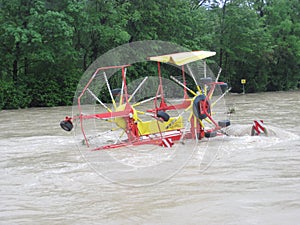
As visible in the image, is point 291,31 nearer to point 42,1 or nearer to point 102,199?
point 42,1

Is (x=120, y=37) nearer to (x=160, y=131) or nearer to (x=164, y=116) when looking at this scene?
(x=160, y=131)

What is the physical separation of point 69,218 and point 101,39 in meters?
26.4

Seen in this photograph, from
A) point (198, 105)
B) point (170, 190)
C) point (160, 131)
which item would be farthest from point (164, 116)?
point (170, 190)

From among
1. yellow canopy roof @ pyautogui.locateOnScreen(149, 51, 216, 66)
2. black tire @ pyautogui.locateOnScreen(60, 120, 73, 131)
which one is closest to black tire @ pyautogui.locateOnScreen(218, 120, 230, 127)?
yellow canopy roof @ pyautogui.locateOnScreen(149, 51, 216, 66)

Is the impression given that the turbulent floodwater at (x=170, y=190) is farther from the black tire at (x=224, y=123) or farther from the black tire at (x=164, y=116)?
the black tire at (x=164, y=116)

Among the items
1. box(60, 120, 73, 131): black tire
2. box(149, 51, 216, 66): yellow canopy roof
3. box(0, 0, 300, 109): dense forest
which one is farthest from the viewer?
box(0, 0, 300, 109): dense forest

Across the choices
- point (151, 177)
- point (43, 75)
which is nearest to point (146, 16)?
point (43, 75)

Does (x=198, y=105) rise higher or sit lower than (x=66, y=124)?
higher

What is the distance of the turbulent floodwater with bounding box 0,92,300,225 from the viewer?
21.5ft

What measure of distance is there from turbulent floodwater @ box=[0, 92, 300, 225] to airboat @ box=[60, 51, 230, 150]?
49 centimetres

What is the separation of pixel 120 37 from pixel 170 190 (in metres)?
24.7

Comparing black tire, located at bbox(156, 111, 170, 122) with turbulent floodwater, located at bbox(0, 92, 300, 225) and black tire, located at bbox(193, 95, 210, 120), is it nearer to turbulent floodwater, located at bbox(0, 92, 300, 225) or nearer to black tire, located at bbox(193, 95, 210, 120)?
turbulent floodwater, located at bbox(0, 92, 300, 225)

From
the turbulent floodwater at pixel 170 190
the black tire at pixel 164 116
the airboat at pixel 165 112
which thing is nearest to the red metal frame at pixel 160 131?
the airboat at pixel 165 112

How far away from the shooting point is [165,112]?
38.8 ft
